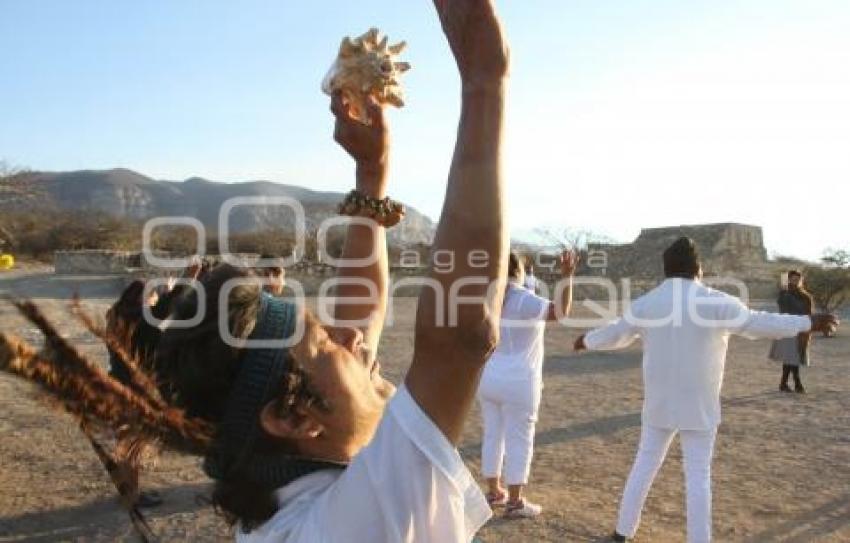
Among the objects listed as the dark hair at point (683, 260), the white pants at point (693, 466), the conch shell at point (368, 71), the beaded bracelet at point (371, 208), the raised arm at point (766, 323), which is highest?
the conch shell at point (368, 71)

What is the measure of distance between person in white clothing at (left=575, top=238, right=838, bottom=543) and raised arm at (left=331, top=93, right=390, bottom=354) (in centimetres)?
361

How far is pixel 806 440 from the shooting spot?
909 cm

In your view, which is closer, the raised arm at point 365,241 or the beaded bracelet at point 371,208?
the raised arm at point 365,241

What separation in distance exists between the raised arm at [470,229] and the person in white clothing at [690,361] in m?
4.42

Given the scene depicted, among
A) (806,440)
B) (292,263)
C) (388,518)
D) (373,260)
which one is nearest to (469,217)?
(388,518)

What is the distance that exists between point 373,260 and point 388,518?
0.97 metres

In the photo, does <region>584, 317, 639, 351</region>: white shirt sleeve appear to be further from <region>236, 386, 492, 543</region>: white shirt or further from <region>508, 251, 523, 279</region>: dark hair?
<region>236, 386, 492, 543</region>: white shirt

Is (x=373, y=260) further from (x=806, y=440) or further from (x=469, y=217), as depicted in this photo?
(x=806, y=440)

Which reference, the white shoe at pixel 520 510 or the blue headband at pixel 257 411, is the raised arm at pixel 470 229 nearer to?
the blue headband at pixel 257 411

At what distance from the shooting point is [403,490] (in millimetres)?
1187

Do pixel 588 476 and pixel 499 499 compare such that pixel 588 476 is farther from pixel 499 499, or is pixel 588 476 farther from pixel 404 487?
pixel 404 487

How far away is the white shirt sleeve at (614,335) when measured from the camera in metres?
5.70

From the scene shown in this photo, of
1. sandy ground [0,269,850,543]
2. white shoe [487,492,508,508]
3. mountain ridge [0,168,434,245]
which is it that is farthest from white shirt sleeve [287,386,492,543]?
mountain ridge [0,168,434,245]

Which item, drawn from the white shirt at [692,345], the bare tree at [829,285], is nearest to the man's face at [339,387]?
the white shirt at [692,345]
